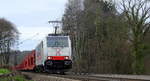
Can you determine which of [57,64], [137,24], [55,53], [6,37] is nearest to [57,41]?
[55,53]

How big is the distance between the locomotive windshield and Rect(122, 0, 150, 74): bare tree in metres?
17.8

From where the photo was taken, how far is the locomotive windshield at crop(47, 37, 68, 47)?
2969cm

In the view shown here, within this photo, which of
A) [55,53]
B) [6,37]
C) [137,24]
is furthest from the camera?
[6,37]

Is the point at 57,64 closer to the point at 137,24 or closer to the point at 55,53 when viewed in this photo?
the point at 55,53

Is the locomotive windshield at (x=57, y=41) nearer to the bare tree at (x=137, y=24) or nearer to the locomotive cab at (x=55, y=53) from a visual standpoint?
the locomotive cab at (x=55, y=53)

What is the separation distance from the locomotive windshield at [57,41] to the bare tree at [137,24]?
17.8m

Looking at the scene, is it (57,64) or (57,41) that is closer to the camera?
(57,64)

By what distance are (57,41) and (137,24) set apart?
64.2 feet

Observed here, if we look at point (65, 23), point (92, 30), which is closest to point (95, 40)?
point (92, 30)

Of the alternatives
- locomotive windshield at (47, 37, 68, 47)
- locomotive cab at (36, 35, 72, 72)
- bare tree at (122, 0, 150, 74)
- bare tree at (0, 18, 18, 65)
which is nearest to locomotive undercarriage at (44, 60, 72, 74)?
locomotive cab at (36, 35, 72, 72)

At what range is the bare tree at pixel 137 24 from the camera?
4625 centimetres

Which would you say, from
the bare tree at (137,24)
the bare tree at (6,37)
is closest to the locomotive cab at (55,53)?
the bare tree at (137,24)

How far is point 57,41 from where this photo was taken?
29953 millimetres

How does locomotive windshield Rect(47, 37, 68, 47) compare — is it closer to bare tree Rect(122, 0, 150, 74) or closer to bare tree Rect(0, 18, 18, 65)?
bare tree Rect(122, 0, 150, 74)
